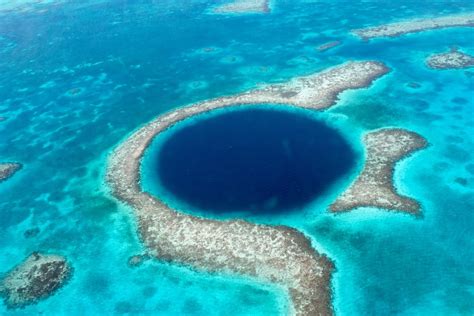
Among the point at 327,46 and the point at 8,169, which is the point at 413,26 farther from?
the point at 8,169

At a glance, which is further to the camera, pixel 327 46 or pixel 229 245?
pixel 327 46

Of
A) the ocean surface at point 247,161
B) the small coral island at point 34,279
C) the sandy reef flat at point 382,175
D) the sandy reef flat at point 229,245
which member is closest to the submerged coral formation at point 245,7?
the ocean surface at point 247,161

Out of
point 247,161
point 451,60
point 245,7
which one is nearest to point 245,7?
point 245,7

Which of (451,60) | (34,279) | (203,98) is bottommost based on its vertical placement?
(34,279)

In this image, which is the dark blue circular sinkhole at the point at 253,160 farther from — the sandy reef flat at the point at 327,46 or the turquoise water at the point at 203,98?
the sandy reef flat at the point at 327,46

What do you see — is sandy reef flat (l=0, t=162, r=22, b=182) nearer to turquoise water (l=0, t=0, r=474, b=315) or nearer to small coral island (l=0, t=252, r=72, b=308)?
turquoise water (l=0, t=0, r=474, b=315)

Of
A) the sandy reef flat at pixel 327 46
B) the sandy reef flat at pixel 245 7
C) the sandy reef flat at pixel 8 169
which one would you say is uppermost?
the sandy reef flat at pixel 245 7

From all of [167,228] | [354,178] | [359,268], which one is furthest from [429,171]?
[167,228]

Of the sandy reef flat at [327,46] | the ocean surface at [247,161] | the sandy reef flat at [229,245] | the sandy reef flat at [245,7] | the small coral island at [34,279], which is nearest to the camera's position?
the sandy reef flat at [229,245]
